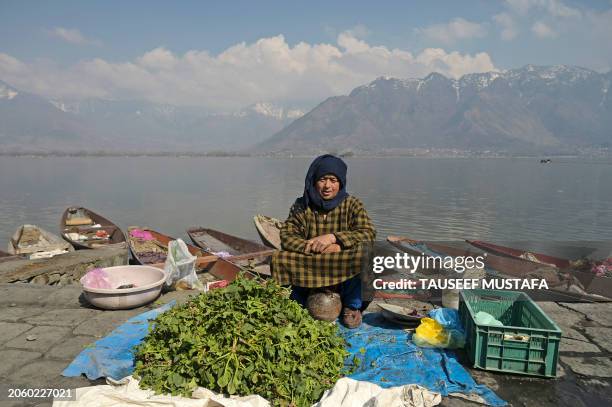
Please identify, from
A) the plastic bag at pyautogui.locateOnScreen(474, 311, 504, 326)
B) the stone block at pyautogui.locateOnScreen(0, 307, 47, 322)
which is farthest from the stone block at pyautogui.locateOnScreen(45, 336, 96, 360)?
the plastic bag at pyautogui.locateOnScreen(474, 311, 504, 326)

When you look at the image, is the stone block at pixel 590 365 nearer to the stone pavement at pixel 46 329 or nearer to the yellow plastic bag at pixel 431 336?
the yellow plastic bag at pixel 431 336

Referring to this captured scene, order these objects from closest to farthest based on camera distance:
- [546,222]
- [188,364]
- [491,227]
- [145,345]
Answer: [188,364]
[145,345]
[491,227]
[546,222]

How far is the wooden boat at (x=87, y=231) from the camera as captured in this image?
12102mm

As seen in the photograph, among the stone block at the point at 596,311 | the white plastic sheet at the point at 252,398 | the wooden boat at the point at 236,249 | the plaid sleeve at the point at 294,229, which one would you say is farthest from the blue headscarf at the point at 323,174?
the wooden boat at the point at 236,249

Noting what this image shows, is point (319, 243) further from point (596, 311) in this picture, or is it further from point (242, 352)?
point (596, 311)

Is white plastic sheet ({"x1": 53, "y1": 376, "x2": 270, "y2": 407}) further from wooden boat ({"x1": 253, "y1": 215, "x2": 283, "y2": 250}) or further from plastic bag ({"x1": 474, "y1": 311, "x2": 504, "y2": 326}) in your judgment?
wooden boat ({"x1": 253, "y1": 215, "x2": 283, "y2": 250})

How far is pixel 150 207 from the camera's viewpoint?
33.9 metres

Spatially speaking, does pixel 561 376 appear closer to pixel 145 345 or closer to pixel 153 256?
pixel 145 345

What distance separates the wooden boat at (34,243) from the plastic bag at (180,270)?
20.0 feet

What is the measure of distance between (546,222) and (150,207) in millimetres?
30773

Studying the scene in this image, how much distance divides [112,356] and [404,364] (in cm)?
276

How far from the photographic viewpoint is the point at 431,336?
4.06 m

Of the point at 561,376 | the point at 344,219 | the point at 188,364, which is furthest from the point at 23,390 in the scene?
the point at 561,376

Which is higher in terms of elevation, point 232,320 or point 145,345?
point 232,320
